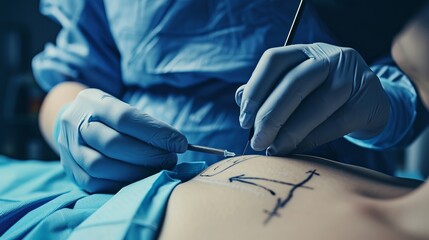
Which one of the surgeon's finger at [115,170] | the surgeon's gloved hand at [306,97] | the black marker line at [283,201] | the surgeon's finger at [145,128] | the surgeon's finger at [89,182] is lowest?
the surgeon's finger at [89,182]

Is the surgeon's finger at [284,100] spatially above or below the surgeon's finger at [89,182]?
above

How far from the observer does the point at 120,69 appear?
1412 millimetres

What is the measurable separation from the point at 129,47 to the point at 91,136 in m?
0.35

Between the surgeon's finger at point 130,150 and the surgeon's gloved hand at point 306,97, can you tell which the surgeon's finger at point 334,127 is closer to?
the surgeon's gloved hand at point 306,97

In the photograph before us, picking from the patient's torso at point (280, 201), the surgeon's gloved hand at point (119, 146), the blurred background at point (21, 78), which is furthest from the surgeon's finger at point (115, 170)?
the blurred background at point (21, 78)

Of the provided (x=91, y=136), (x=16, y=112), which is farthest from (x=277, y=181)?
(x=16, y=112)

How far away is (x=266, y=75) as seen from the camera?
0.82 metres

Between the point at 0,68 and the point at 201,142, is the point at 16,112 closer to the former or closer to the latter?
the point at 0,68

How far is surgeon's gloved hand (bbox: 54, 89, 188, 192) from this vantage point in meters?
0.88

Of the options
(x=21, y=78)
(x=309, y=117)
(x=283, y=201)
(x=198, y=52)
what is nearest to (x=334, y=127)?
(x=309, y=117)

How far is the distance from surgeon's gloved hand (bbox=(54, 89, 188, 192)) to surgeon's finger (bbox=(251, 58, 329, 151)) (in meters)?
0.17

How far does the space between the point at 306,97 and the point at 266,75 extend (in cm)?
10

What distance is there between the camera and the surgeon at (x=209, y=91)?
822 millimetres

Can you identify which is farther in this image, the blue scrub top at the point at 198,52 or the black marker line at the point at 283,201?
the blue scrub top at the point at 198,52
